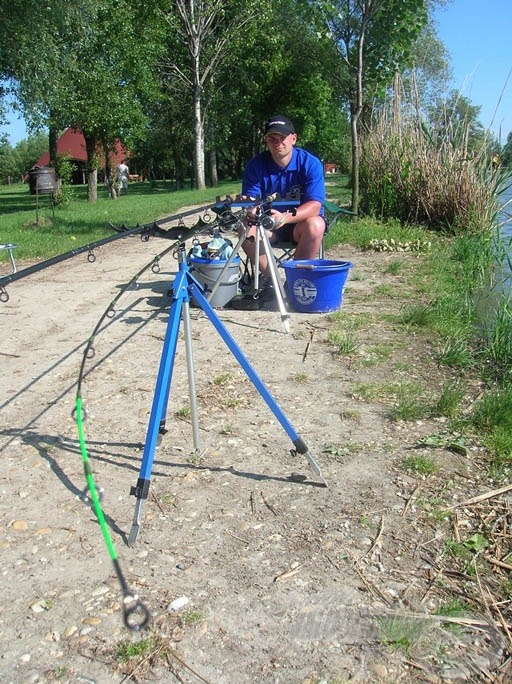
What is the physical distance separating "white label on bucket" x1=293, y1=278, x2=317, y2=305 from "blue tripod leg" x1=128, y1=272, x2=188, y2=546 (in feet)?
9.79

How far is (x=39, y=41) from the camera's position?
13.0m

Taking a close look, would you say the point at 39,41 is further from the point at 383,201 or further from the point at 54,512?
the point at 54,512

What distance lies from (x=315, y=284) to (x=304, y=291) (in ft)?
0.40

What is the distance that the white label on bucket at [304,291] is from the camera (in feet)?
18.4

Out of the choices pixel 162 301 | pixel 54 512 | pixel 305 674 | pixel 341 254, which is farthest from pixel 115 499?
pixel 341 254

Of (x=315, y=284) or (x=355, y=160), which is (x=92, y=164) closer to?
(x=355, y=160)

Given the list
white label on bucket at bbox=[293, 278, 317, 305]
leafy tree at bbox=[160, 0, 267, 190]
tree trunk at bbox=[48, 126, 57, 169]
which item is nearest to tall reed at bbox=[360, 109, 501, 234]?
white label on bucket at bbox=[293, 278, 317, 305]

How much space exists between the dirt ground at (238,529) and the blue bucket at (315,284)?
94 centimetres

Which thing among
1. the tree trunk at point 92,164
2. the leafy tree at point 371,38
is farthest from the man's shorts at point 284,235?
the tree trunk at point 92,164

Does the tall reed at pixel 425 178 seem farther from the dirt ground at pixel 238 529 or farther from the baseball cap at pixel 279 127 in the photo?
the dirt ground at pixel 238 529

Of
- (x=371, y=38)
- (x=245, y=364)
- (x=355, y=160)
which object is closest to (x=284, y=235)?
(x=245, y=364)

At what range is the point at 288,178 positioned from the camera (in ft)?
19.3

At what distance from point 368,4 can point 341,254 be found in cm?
437

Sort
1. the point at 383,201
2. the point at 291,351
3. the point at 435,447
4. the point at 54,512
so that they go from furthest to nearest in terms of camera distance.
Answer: the point at 383,201 < the point at 291,351 < the point at 435,447 < the point at 54,512
